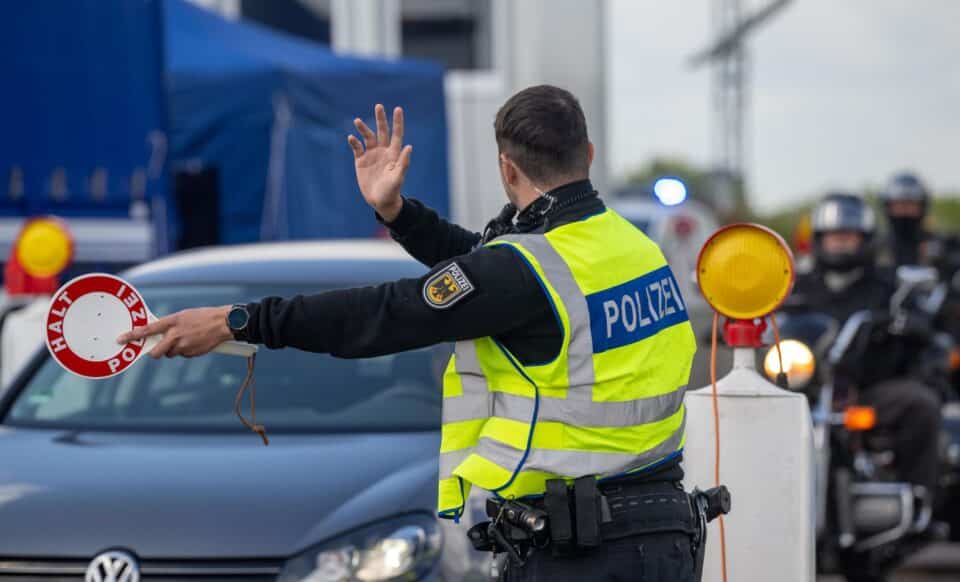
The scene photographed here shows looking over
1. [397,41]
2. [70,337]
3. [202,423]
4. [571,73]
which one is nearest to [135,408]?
[202,423]

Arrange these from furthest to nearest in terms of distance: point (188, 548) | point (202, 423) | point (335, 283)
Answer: point (335, 283)
point (202, 423)
point (188, 548)

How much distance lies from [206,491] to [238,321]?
151cm

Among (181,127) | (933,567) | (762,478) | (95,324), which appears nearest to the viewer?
(95,324)

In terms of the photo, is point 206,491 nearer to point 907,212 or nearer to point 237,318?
point 237,318

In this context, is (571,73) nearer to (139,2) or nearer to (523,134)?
(139,2)

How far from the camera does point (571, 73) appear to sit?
16.7 metres

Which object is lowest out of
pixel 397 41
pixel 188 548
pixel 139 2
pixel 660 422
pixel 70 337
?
pixel 188 548

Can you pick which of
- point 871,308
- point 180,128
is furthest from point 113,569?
point 180,128

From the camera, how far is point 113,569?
14.4 ft

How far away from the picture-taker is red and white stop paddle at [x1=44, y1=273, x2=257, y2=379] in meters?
3.44

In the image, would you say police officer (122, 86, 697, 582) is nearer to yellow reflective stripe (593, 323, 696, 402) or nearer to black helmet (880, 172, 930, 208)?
yellow reflective stripe (593, 323, 696, 402)

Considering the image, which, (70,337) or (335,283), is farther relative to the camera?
(335,283)

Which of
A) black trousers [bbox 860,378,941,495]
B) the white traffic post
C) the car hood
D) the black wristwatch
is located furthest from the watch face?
black trousers [bbox 860,378,941,495]

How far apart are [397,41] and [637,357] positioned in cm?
1529
